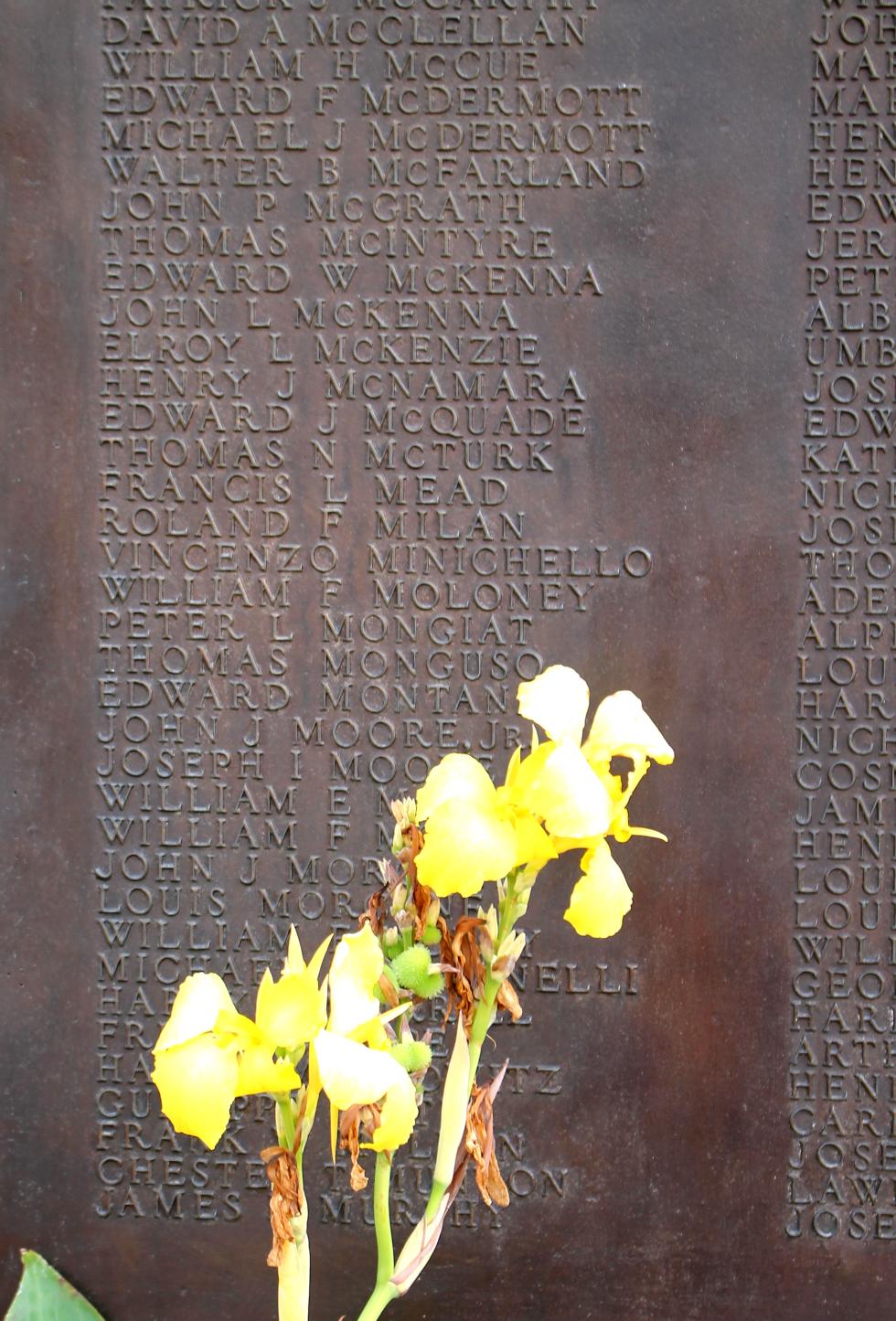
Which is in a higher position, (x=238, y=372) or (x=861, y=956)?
(x=238, y=372)

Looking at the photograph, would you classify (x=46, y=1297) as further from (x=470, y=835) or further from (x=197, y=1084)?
(x=470, y=835)

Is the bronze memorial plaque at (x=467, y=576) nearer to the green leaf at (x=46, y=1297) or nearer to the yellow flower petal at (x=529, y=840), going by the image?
the green leaf at (x=46, y=1297)

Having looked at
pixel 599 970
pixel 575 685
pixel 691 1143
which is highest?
pixel 575 685

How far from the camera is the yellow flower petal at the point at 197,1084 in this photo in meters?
0.75

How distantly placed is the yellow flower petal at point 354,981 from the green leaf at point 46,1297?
1482 mm

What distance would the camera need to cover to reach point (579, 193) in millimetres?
1896

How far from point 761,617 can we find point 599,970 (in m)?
0.69

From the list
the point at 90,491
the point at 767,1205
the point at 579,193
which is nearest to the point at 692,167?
the point at 579,193

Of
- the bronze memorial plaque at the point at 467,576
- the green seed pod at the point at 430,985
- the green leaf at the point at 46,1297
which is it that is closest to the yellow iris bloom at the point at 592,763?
the green seed pod at the point at 430,985

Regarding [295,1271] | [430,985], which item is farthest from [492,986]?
[295,1271]

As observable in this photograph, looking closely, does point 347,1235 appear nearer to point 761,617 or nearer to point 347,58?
point 761,617

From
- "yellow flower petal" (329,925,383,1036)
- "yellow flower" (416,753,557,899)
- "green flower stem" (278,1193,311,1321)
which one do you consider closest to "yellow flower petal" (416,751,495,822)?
"yellow flower" (416,753,557,899)

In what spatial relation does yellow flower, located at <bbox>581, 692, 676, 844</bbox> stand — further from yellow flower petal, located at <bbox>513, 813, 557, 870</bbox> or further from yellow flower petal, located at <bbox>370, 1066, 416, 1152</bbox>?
yellow flower petal, located at <bbox>370, 1066, 416, 1152</bbox>

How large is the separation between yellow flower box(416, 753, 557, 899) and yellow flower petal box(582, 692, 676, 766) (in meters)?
0.07
